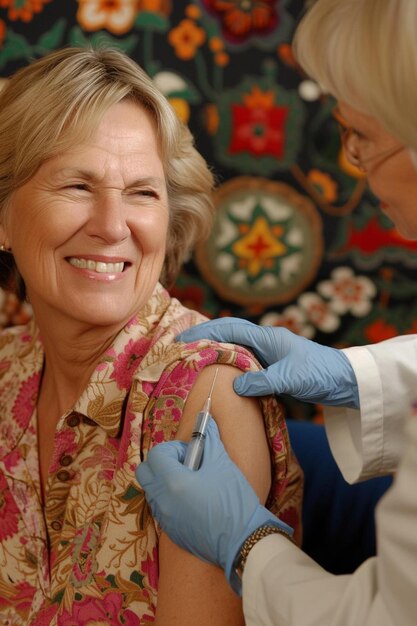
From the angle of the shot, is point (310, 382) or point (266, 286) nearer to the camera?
point (310, 382)

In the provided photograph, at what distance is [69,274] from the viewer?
4.99ft

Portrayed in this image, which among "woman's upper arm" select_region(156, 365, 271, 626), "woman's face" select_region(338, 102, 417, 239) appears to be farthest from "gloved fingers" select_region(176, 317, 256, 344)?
"woman's face" select_region(338, 102, 417, 239)

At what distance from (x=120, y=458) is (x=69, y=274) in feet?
1.12

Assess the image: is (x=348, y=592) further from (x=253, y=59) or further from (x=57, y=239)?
(x=253, y=59)

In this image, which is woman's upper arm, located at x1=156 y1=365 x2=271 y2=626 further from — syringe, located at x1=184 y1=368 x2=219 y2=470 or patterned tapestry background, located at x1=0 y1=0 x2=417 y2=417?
patterned tapestry background, located at x1=0 y1=0 x2=417 y2=417

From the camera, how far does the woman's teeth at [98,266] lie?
4.95 feet

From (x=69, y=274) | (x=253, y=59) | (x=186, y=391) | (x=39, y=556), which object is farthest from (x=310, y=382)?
(x=253, y=59)

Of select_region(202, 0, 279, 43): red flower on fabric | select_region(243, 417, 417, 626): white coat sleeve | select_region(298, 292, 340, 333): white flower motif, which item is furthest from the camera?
select_region(298, 292, 340, 333): white flower motif

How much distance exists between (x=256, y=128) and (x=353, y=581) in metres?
1.60

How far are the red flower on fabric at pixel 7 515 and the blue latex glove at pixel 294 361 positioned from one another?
45 cm

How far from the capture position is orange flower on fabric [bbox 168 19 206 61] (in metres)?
2.37

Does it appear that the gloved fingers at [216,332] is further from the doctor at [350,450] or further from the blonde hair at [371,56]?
the blonde hair at [371,56]

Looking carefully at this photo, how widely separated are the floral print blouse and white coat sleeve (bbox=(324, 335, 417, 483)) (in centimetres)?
11

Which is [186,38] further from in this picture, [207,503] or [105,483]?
[207,503]
